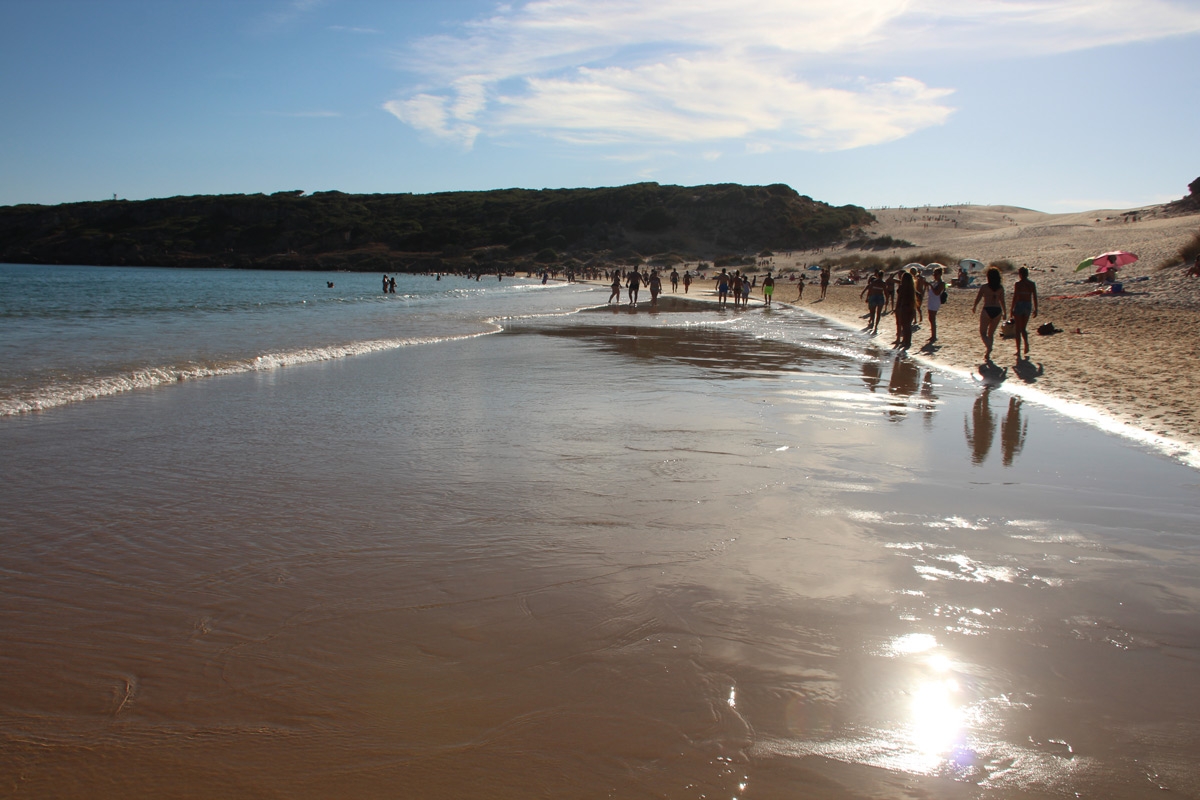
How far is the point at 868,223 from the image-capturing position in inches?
4008

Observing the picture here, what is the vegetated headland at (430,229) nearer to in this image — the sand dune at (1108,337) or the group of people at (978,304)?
the sand dune at (1108,337)

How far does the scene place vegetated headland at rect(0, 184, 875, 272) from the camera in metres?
110

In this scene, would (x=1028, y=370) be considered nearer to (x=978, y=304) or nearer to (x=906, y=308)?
(x=906, y=308)

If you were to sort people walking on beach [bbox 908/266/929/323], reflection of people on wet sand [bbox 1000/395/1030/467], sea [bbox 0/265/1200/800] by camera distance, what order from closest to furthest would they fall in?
sea [bbox 0/265/1200/800]
reflection of people on wet sand [bbox 1000/395/1030/467]
people walking on beach [bbox 908/266/929/323]

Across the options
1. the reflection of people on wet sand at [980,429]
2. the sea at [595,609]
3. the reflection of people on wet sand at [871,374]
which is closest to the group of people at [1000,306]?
the reflection of people on wet sand at [871,374]

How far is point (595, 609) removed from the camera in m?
3.77

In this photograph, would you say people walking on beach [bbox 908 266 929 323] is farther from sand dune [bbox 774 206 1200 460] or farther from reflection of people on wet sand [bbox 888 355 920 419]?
reflection of people on wet sand [bbox 888 355 920 419]

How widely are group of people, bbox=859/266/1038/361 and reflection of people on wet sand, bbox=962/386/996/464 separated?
3973 millimetres

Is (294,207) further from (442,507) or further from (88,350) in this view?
(442,507)

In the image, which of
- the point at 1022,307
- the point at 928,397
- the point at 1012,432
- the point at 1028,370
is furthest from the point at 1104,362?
the point at 1012,432

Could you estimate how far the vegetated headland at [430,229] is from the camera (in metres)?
110

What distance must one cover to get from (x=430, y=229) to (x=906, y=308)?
129 m

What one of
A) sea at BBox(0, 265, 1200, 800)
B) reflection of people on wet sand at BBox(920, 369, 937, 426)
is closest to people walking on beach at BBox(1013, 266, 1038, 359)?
reflection of people on wet sand at BBox(920, 369, 937, 426)

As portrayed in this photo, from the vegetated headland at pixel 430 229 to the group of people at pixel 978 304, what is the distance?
253 feet
